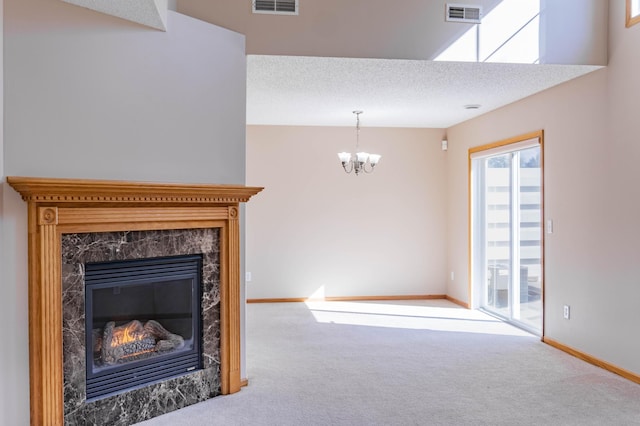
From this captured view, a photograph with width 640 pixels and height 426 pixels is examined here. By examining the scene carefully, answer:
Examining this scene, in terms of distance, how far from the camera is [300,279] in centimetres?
691

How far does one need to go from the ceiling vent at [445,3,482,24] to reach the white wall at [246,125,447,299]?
3156 mm

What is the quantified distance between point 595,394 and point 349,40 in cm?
306

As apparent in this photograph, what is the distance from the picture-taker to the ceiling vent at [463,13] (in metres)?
3.90

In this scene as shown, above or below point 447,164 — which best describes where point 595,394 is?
below

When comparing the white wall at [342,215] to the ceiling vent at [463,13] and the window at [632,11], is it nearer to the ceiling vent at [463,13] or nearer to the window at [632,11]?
the ceiling vent at [463,13]

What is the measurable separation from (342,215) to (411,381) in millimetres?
3477

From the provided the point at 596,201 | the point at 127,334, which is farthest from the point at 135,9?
the point at 596,201

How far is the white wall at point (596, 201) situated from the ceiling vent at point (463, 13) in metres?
1.11

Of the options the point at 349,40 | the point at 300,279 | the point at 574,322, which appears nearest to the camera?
the point at 349,40

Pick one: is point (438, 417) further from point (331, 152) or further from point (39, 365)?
point (331, 152)

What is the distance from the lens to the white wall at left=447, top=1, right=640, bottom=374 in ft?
12.6

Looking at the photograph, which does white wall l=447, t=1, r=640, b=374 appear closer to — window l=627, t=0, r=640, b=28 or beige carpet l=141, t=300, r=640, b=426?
window l=627, t=0, r=640, b=28

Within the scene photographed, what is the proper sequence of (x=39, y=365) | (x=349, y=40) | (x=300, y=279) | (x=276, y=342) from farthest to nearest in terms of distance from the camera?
(x=300, y=279)
(x=276, y=342)
(x=349, y=40)
(x=39, y=365)

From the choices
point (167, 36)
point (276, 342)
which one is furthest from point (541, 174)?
point (167, 36)
